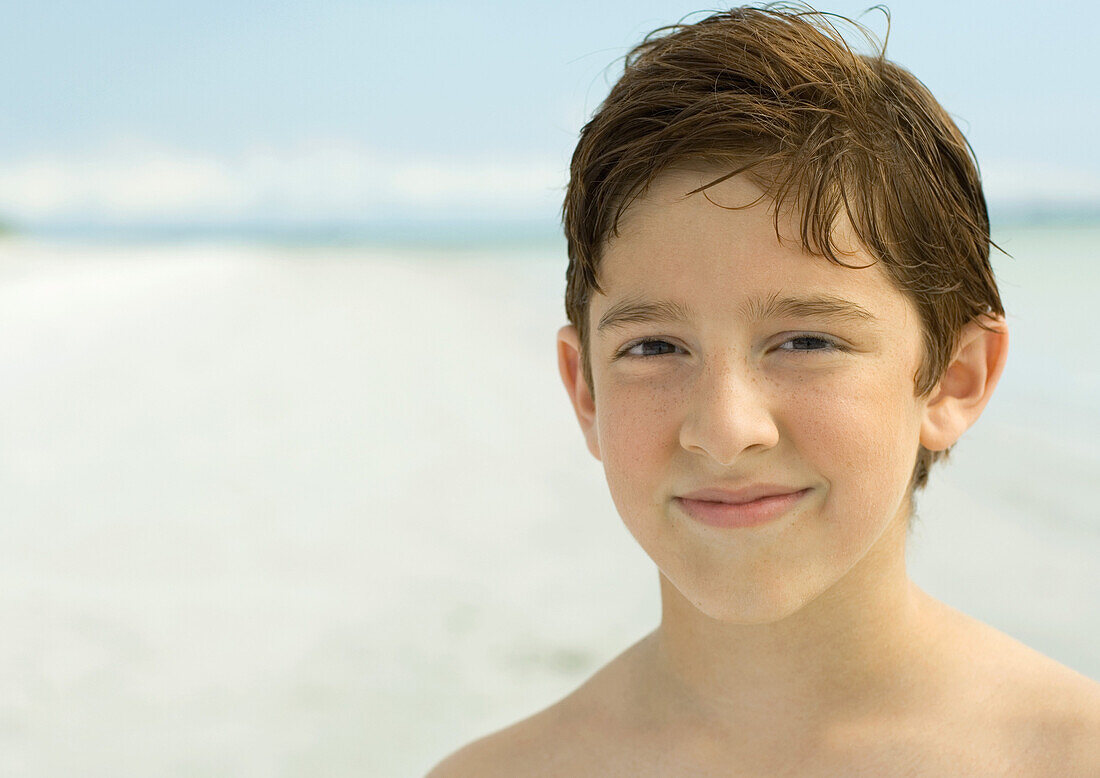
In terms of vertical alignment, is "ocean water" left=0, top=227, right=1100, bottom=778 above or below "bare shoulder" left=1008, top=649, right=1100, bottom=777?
above

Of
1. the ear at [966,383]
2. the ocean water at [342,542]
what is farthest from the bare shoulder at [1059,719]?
the ocean water at [342,542]

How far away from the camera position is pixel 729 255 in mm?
788

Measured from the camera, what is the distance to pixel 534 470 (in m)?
3.33

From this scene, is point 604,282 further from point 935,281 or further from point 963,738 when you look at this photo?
point 963,738

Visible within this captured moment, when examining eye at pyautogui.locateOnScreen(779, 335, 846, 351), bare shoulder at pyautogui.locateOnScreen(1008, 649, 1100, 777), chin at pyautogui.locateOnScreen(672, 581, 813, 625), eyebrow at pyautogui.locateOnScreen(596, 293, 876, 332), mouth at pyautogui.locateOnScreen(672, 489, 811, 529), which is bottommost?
bare shoulder at pyautogui.locateOnScreen(1008, 649, 1100, 777)

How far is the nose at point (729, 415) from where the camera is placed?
30.7 inches

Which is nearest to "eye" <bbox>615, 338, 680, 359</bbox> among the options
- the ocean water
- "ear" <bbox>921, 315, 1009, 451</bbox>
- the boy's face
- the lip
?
the boy's face

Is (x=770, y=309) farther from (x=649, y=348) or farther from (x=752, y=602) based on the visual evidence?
(x=752, y=602)

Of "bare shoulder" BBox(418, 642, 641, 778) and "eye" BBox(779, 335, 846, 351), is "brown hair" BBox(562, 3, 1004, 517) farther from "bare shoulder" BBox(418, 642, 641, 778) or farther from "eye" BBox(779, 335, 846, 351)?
"bare shoulder" BBox(418, 642, 641, 778)

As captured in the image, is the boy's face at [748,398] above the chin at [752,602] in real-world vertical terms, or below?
above

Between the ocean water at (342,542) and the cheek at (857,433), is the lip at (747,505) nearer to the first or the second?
the cheek at (857,433)

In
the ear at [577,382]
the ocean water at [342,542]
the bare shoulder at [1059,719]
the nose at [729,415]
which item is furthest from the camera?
the ocean water at [342,542]

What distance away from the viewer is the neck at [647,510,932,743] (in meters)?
0.94

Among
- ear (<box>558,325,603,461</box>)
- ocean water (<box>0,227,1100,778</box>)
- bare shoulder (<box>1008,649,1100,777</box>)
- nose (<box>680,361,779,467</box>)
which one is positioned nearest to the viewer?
nose (<box>680,361,779,467</box>)
